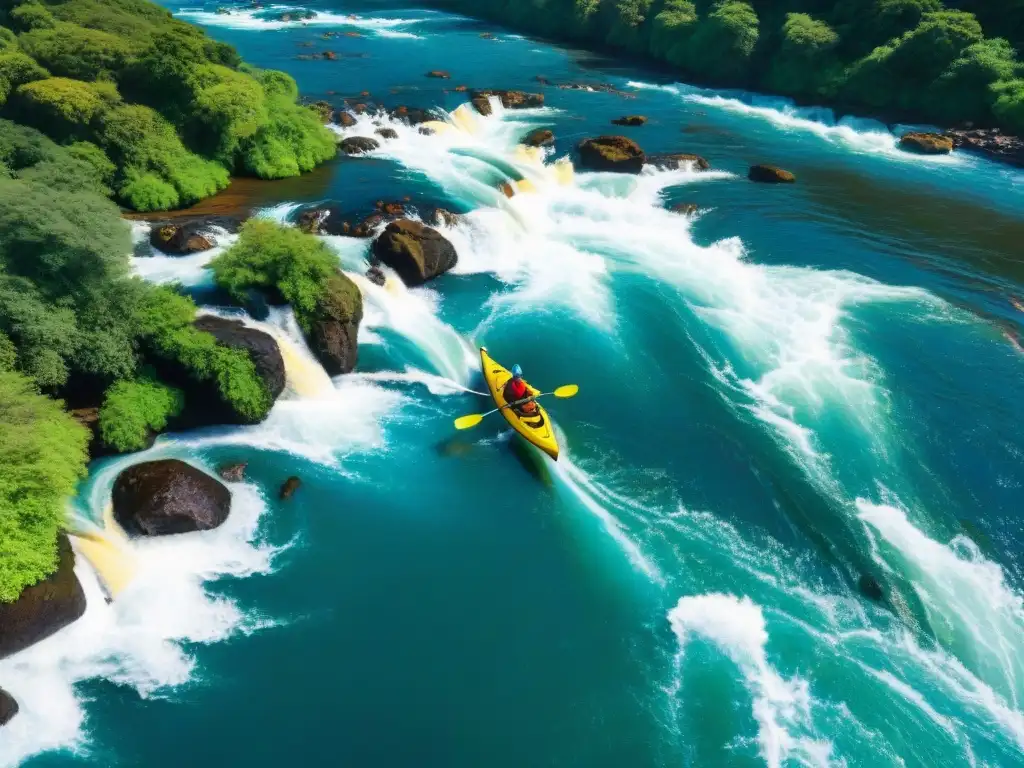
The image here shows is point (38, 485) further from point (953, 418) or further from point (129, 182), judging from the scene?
point (953, 418)

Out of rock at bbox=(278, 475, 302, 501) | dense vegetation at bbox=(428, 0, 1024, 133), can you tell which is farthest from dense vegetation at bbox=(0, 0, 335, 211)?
dense vegetation at bbox=(428, 0, 1024, 133)

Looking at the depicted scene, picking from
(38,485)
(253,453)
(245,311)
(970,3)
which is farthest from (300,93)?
(970,3)

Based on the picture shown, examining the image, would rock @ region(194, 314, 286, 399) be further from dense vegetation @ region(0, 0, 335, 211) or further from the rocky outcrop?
the rocky outcrop

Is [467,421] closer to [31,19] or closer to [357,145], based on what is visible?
[357,145]

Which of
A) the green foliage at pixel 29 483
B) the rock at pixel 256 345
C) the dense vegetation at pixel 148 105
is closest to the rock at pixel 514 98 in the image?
the dense vegetation at pixel 148 105

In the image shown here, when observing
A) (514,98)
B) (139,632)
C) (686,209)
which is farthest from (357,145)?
(139,632)

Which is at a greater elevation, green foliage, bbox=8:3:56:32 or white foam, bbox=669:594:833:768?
green foliage, bbox=8:3:56:32
